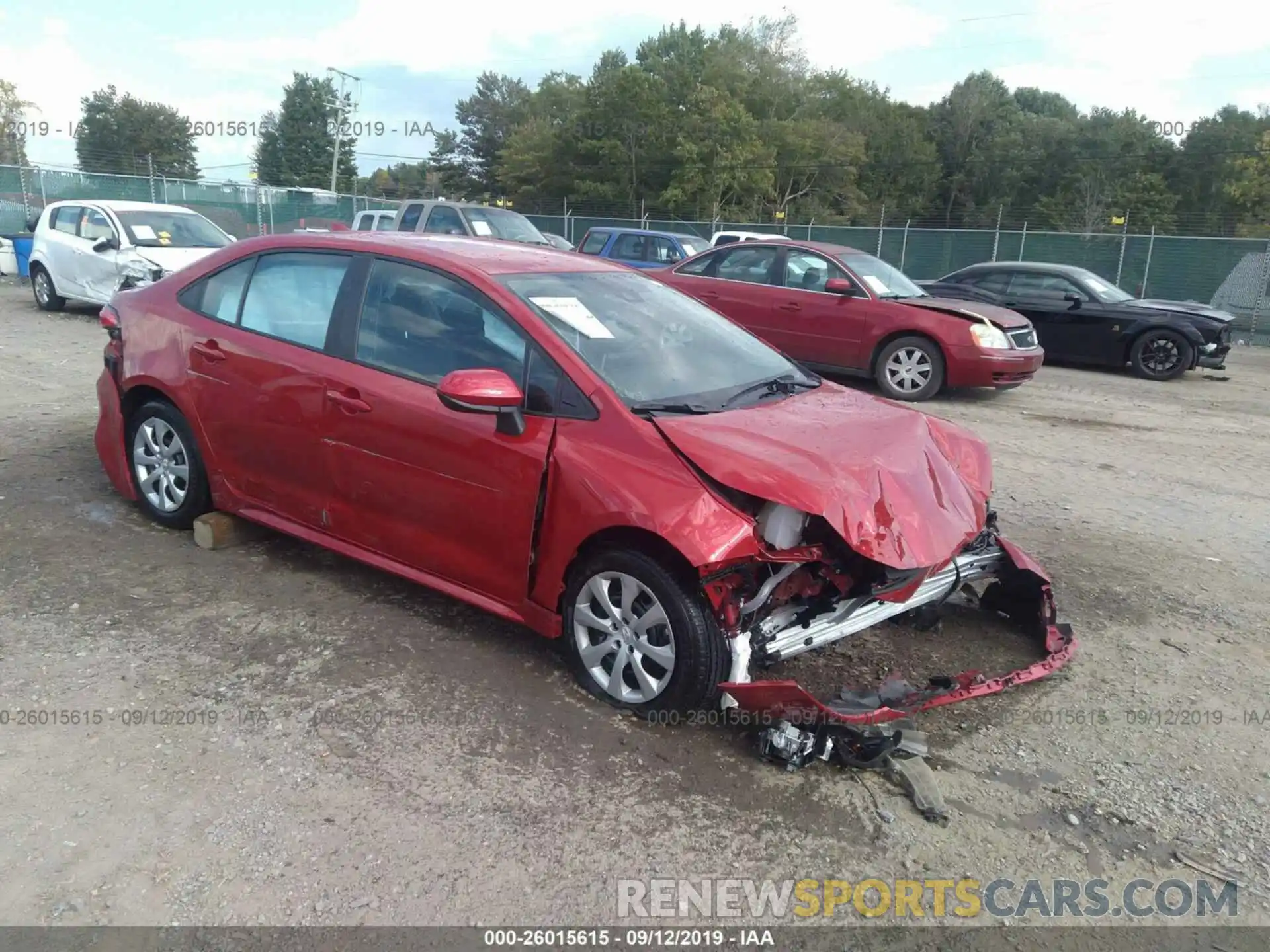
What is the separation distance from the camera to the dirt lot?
269 cm

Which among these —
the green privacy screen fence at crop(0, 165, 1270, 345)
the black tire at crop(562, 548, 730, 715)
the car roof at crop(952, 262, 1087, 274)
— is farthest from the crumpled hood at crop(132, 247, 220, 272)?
the green privacy screen fence at crop(0, 165, 1270, 345)

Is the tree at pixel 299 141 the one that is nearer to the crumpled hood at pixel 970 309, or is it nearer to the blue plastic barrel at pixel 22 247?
the blue plastic barrel at pixel 22 247

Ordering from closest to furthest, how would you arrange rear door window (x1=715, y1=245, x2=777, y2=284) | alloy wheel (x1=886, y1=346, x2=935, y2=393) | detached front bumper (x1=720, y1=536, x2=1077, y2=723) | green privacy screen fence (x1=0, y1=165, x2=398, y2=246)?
detached front bumper (x1=720, y1=536, x2=1077, y2=723), alloy wheel (x1=886, y1=346, x2=935, y2=393), rear door window (x1=715, y1=245, x2=777, y2=284), green privacy screen fence (x1=0, y1=165, x2=398, y2=246)

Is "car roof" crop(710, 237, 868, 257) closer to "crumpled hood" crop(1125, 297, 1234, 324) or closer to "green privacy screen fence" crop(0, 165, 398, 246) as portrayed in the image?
"crumpled hood" crop(1125, 297, 1234, 324)

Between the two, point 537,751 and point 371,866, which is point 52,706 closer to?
point 371,866

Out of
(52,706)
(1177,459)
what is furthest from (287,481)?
(1177,459)

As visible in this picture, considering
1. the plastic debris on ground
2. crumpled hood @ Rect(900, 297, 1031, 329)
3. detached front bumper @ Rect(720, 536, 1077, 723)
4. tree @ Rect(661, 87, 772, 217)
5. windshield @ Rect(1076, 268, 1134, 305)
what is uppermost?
tree @ Rect(661, 87, 772, 217)

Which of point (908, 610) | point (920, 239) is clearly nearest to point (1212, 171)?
point (920, 239)

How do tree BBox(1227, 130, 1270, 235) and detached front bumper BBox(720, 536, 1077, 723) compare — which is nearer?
detached front bumper BBox(720, 536, 1077, 723)

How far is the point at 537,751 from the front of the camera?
3.29m

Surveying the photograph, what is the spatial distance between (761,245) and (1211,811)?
352 inches

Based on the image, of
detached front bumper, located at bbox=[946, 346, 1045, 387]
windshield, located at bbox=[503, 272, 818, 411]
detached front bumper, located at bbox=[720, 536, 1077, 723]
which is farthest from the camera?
detached front bumper, located at bbox=[946, 346, 1045, 387]

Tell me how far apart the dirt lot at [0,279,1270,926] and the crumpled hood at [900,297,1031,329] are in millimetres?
5464

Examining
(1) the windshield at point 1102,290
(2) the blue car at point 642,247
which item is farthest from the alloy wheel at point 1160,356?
(2) the blue car at point 642,247
